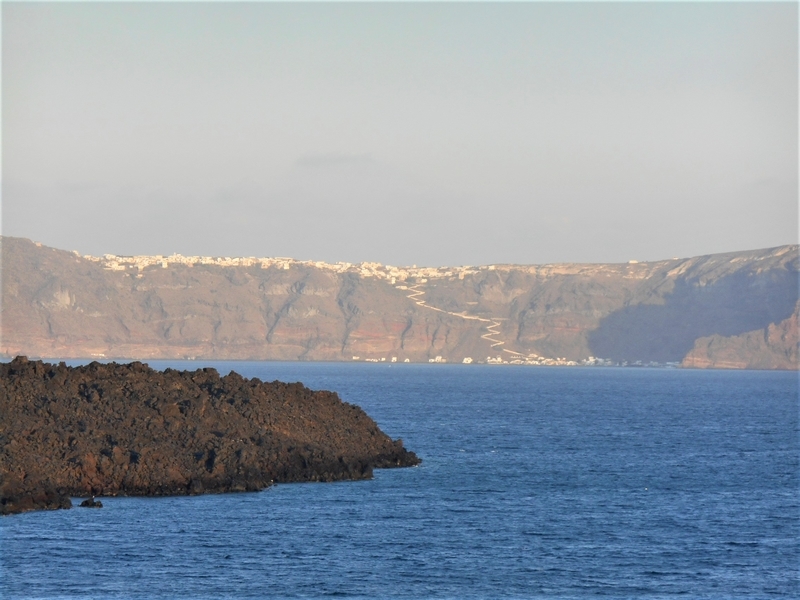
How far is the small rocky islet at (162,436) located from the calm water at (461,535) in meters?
1.52

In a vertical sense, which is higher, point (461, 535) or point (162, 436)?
point (162, 436)

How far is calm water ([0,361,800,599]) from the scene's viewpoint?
98.6ft

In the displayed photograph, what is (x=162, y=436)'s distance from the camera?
4716 centimetres

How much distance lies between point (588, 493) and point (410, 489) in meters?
7.73

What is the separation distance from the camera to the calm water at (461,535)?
30.0 meters

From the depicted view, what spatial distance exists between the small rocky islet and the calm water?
4.97 feet

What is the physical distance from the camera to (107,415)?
159 feet

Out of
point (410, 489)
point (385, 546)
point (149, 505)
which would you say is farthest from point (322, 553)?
point (410, 489)

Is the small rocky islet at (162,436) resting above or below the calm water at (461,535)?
above

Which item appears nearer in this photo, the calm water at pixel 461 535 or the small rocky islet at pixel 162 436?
the calm water at pixel 461 535

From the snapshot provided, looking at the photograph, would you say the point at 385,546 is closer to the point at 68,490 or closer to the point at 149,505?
the point at 149,505

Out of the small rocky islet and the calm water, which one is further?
the small rocky islet

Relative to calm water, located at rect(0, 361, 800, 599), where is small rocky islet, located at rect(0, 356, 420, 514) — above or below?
above

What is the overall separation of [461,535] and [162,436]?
53.6 ft
